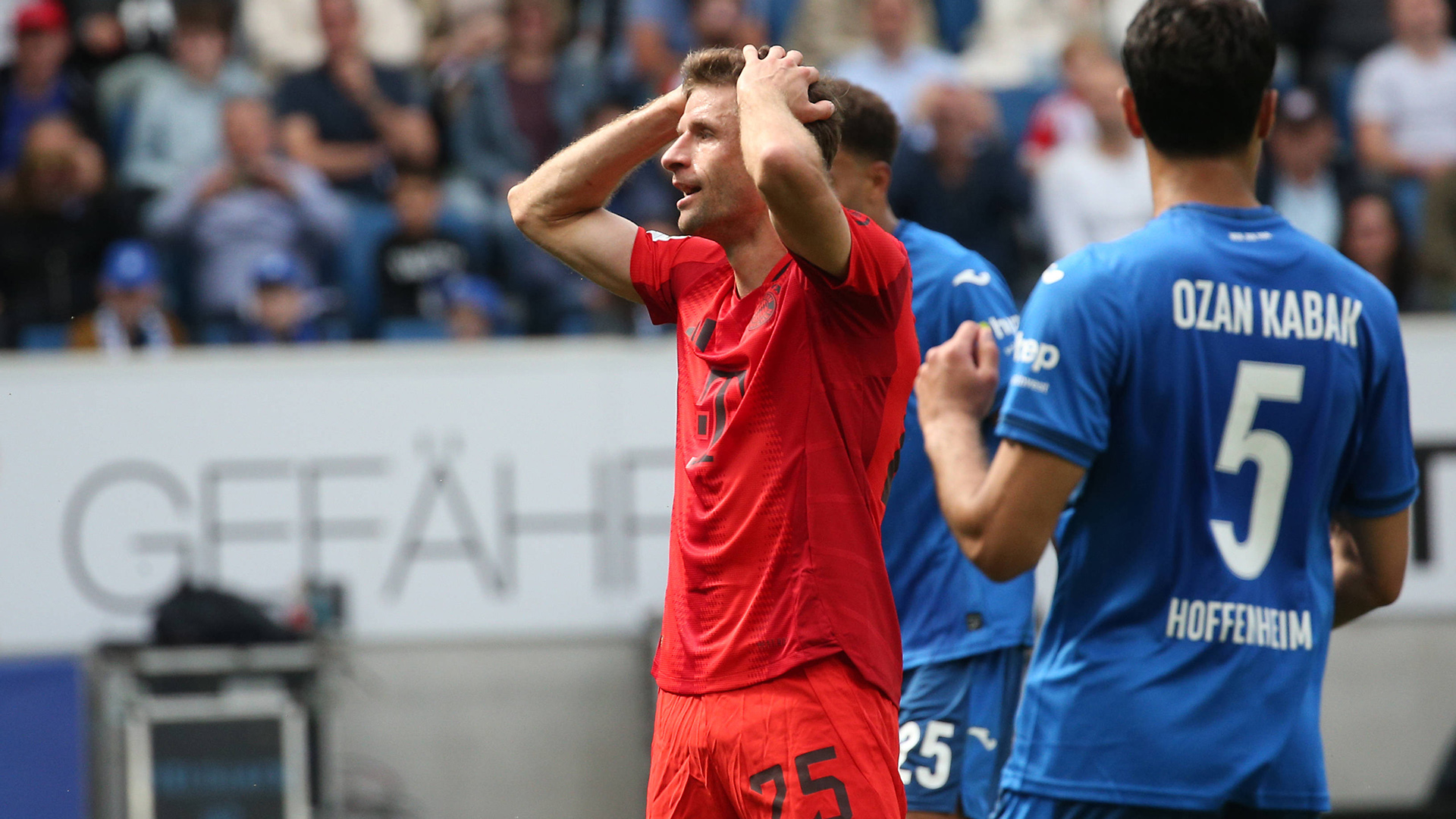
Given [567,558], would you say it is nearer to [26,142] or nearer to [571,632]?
[571,632]

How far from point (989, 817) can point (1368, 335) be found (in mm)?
1905

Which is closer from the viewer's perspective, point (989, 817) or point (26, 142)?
point (989, 817)

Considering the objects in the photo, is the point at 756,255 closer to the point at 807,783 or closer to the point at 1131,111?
the point at 1131,111

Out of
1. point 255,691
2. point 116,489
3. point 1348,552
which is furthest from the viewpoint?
point 116,489

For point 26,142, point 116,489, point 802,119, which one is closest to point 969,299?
point 802,119

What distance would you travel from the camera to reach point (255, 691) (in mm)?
7035

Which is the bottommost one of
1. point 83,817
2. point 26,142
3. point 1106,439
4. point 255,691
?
point 83,817

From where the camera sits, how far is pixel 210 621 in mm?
7195

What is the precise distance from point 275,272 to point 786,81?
6.30 m

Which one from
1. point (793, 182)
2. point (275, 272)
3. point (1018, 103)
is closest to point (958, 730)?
point (793, 182)

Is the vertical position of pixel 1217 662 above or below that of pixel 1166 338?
below

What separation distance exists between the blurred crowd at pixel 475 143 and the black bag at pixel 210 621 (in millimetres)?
1945

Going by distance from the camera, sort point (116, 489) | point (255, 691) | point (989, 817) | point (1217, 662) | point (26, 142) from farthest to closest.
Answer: point (26, 142) < point (116, 489) < point (255, 691) < point (989, 817) < point (1217, 662)

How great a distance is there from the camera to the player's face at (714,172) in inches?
129
